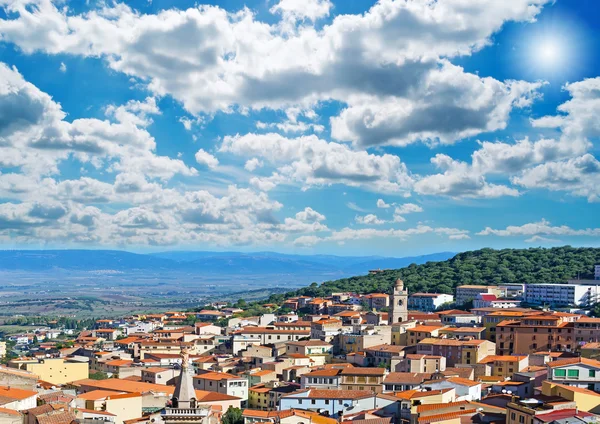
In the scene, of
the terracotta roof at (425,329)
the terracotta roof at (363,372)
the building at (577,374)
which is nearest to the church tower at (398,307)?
the terracotta roof at (425,329)

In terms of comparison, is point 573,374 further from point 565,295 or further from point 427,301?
point 427,301

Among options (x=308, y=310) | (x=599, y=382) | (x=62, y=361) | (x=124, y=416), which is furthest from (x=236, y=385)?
(x=308, y=310)

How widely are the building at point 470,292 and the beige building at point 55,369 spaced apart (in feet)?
178

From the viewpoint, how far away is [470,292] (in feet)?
339

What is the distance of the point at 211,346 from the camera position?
7881cm

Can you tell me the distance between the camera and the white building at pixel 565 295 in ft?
300

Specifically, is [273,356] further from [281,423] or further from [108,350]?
[281,423]

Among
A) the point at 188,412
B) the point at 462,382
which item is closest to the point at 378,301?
the point at 462,382

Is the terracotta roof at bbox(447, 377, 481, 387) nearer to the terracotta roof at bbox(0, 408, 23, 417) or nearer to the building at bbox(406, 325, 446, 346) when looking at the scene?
the building at bbox(406, 325, 446, 346)

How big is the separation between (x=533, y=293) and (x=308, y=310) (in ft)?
97.2

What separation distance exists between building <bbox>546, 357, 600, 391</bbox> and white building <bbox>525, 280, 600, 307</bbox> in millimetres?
50086

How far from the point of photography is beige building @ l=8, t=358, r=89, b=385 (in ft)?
190

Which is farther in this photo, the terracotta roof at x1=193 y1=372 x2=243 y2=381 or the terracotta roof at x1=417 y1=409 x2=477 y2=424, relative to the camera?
the terracotta roof at x1=193 y1=372 x2=243 y2=381

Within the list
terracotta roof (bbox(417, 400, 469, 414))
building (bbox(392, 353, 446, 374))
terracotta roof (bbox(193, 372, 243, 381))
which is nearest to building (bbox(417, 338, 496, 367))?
building (bbox(392, 353, 446, 374))
